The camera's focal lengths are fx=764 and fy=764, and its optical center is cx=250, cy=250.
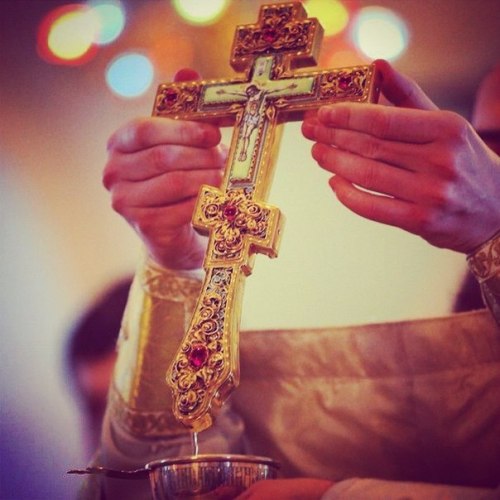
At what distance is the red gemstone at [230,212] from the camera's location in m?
0.89

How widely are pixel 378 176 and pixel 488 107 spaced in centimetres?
62

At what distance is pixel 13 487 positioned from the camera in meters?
1.25

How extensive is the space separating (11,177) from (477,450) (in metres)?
1.06

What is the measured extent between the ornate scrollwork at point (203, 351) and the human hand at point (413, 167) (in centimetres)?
18

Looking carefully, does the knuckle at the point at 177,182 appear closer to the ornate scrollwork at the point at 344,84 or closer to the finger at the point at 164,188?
the finger at the point at 164,188

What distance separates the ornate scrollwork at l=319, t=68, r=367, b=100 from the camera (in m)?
0.93

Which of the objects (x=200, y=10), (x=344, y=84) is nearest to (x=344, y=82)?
(x=344, y=84)

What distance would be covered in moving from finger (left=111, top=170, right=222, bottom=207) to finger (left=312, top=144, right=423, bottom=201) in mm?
227

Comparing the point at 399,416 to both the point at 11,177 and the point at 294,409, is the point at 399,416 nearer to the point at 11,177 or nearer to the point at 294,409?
the point at 294,409

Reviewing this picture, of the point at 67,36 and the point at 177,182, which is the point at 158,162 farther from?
the point at 67,36

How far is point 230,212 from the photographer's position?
2.92 feet

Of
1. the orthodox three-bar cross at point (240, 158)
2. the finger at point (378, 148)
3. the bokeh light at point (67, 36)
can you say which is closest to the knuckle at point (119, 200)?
the orthodox three-bar cross at point (240, 158)

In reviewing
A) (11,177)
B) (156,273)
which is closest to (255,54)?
(156,273)

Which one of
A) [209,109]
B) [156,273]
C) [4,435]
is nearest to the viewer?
[209,109]
